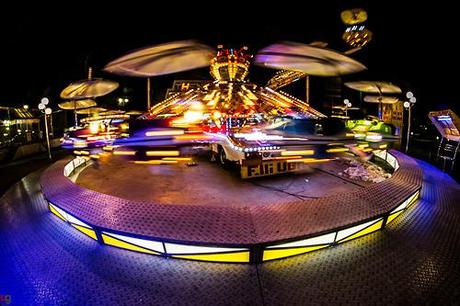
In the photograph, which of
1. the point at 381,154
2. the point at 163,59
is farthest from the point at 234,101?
the point at 381,154

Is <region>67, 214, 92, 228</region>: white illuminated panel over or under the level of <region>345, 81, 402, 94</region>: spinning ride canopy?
under

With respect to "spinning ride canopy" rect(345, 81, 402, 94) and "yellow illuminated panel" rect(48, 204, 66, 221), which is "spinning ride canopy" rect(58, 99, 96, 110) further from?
"spinning ride canopy" rect(345, 81, 402, 94)

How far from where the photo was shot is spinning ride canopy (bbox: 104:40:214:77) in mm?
4293

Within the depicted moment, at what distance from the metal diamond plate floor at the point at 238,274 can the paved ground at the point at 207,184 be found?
1883 mm

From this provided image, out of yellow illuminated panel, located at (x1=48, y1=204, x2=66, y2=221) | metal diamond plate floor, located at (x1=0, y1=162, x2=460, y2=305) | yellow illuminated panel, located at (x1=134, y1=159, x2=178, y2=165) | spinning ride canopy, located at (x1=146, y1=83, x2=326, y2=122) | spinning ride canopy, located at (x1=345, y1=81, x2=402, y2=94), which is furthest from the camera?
spinning ride canopy, located at (x1=345, y1=81, x2=402, y2=94)

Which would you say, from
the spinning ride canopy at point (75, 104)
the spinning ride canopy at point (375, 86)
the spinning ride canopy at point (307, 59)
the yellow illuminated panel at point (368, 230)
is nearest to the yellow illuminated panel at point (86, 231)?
the yellow illuminated panel at point (368, 230)

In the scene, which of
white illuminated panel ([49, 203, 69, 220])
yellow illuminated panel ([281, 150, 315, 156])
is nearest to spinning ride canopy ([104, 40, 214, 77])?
white illuminated panel ([49, 203, 69, 220])

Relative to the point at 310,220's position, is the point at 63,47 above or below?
above

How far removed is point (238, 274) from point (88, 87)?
10.5 metres

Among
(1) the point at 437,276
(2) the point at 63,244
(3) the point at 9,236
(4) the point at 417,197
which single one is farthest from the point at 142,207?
(4) the point at 417,197

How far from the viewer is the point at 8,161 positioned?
1064 centimetres

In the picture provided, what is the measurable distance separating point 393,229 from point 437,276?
3.95 feet

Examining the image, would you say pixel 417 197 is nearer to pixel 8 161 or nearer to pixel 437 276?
pixel 437 276

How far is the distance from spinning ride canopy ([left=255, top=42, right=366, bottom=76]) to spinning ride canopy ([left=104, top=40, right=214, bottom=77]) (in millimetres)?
1161
